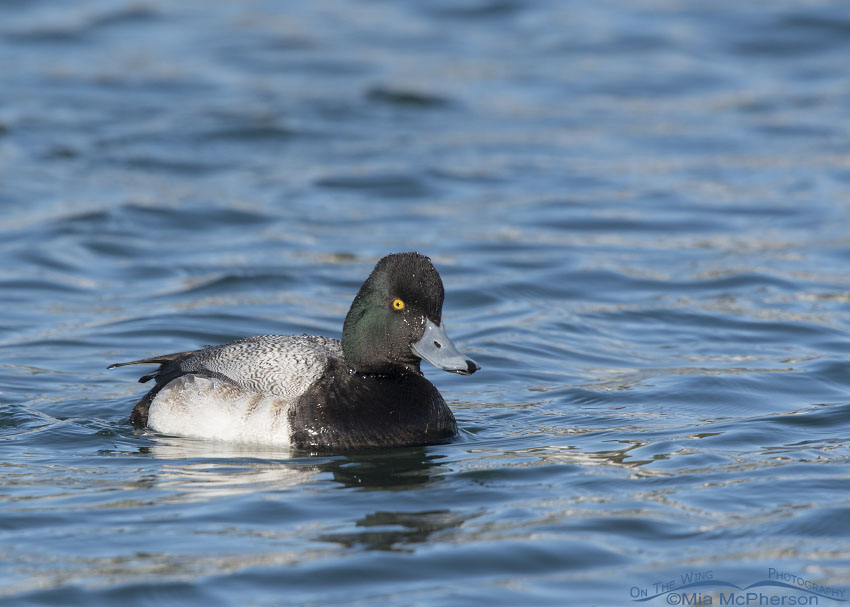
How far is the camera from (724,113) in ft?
67.3

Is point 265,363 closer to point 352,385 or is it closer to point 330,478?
point 352,385

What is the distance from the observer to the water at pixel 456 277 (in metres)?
6.69

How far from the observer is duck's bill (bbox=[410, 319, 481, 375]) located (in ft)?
26.7

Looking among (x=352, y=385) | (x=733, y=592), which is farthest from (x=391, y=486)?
(x=733, y=592)

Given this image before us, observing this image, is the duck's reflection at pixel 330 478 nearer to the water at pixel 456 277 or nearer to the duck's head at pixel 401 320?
the water at pixel 456 277

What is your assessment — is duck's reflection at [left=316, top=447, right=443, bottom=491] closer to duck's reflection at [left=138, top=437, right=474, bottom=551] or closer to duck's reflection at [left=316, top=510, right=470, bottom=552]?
duck's reflection at [left=138, top=437, right=474, bottom=551]

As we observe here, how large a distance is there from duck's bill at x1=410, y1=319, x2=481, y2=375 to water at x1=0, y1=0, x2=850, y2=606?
1.81ft

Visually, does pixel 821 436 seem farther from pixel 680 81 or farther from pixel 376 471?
pixel 680 81

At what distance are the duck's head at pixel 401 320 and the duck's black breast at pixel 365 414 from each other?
163mm

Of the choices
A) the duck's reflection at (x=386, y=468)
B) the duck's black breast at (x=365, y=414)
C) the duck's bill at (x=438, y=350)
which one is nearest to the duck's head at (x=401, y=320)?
the duck's bill at (x=438, y=350)

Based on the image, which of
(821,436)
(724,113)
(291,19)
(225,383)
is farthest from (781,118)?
(225,383)

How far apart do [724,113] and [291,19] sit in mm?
8951

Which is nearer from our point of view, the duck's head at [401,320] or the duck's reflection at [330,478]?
the duck's reflection at [330,478]

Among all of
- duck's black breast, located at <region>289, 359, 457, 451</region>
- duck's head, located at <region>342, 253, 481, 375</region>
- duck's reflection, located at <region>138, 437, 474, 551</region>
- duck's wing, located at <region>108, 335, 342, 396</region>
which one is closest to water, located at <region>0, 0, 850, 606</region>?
duck's reflection, located at <region>138, 437, 474, 551</region>
